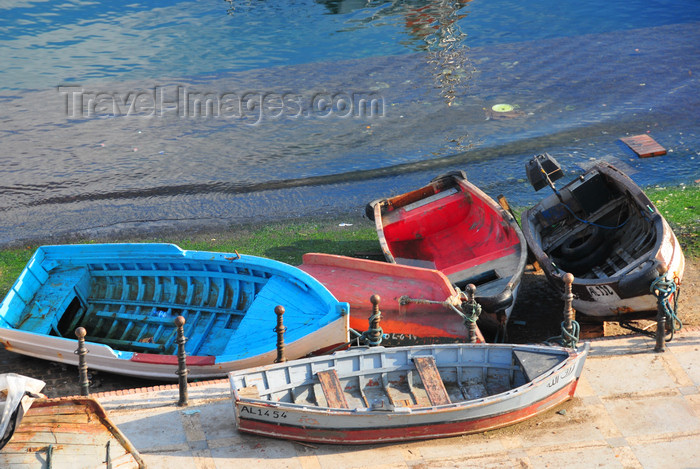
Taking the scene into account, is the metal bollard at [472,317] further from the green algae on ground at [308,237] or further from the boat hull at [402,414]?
the green algae on ground at [308,237]

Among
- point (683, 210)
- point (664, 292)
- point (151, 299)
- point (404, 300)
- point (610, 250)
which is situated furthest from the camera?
point (683, 210)

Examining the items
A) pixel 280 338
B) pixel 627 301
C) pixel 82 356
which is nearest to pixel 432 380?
pixel 280 338

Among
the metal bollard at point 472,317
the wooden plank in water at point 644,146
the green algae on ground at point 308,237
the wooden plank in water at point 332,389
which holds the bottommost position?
the green algae on ground at point 308,237

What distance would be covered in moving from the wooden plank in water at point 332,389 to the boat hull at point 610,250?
4396mm

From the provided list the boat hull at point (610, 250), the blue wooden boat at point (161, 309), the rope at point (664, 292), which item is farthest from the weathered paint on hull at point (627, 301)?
the blue wooden boat at point (161, 309)

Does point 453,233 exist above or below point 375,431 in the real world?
below

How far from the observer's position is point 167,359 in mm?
12195

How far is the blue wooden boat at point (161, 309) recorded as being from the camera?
12062 mm

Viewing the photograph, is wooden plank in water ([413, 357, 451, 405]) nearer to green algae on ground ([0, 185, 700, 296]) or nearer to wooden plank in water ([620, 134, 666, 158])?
green algae on ground ([0, 185, 700, 296])

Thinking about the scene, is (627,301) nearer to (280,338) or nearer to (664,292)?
(664,292)

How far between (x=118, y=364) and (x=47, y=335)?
1.40 metres

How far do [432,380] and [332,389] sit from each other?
1.36m

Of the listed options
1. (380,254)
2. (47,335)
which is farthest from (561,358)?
(47,335)

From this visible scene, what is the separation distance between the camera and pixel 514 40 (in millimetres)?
27484
